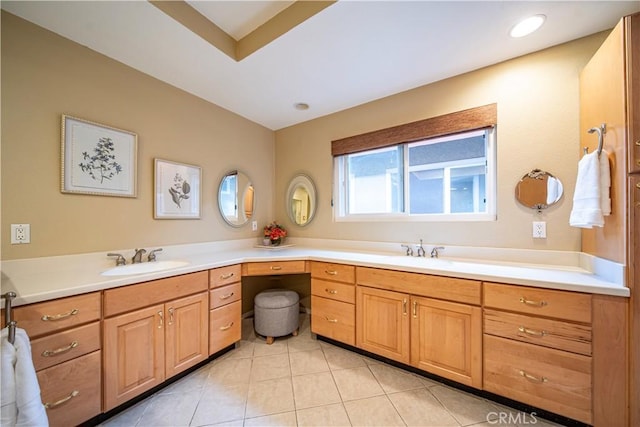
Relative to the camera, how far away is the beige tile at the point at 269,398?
1.40 m

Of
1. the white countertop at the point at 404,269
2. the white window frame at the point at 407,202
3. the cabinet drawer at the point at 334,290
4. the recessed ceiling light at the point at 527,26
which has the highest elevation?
the recessed ceiling light at the point at 527,26

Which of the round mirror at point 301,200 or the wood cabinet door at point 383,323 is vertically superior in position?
the round mirror at point 301,200

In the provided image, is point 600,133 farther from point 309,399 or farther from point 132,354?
point 132,354

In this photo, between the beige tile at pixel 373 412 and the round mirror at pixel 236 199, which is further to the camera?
the round mirror at pixel 236 199

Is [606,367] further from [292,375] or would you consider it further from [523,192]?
[292,375]

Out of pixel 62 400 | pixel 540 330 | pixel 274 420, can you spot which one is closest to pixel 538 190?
pixel 540 330

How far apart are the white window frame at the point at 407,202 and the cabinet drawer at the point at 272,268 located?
775 millimetres

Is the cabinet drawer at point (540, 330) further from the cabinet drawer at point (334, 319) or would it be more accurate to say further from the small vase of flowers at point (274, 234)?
the small vase of flowers at point (274, 234)

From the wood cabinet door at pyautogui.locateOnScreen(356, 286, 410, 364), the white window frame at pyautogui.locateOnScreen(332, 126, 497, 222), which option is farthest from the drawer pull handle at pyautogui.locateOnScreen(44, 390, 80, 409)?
the white window frame at pyautogui.locateOnScreen(332, 126, 497, 222)

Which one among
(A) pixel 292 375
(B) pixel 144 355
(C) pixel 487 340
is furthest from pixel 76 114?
(C) pixel 487 340

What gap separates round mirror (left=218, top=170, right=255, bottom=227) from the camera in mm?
2518

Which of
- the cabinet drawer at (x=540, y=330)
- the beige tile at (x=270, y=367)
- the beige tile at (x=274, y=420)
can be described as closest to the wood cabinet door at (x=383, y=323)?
the cabinet drawer at (x=540, y=330)

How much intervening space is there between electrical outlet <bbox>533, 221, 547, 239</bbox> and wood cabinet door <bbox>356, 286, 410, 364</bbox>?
1.03 metres

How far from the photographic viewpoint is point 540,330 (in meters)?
1.28
